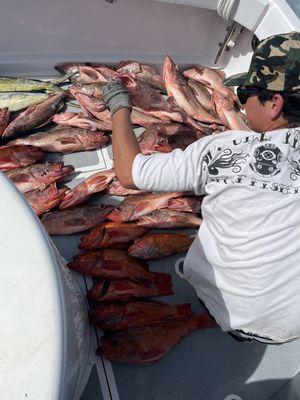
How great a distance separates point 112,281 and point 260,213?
1.23 m

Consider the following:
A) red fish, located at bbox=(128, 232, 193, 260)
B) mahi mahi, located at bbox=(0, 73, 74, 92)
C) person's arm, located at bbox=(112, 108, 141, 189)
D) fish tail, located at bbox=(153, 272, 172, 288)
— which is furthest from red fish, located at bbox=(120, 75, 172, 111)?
fish tail, located at bbox=(153, 272, 172, 288)

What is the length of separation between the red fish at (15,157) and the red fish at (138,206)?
0.74 metres

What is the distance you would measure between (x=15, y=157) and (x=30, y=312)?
1.83 meters

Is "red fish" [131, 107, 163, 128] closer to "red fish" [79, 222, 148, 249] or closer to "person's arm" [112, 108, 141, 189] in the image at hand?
"red fish" [79, 222, 148, 249]

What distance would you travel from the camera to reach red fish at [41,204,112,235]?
2.71m

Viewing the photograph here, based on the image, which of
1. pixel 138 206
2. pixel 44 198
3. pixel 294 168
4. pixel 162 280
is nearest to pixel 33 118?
pixel 44 198

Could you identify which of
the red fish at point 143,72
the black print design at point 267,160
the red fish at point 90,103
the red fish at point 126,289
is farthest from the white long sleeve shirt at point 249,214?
the red fish at point 143,72

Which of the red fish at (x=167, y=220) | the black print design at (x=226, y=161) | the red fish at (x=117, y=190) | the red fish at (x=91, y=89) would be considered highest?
the black print design at (x=226, y=161)

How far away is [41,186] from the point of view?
2842 millimetres

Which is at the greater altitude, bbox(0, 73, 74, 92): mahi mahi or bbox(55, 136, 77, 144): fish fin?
bbox(0, 73, 74, 92): mahi mahi

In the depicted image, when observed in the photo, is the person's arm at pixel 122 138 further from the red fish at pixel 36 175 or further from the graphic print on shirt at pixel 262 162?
the red fish at pixel 36 175

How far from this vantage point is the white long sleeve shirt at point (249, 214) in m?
1.56

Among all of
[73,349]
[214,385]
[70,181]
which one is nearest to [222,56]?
[70,181]

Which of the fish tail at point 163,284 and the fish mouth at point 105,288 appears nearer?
the fish mouth at point 105,288
